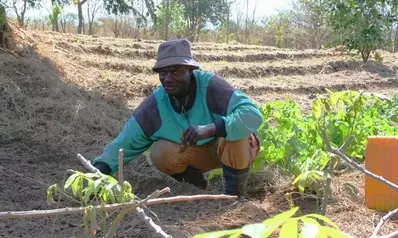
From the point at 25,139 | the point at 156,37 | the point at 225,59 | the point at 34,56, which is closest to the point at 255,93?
the point at 225,59

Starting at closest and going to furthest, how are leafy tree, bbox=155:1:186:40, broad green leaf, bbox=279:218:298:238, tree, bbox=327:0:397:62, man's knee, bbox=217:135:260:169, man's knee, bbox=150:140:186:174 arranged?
broad green leaf, bbox=279:218:298:238 < man's knee, bbox=217:135:260:169 < man's knee, bbox=150:140:186:174 < tree, bbox=327:0:397:62 < leafy tree, bbox=155:1:186:40

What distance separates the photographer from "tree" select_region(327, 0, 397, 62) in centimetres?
1377

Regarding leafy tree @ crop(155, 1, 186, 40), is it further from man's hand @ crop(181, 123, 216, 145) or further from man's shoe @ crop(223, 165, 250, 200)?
man's hand @ crop(181, 123, 216, 145)

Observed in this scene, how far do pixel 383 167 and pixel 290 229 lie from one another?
2.63 m

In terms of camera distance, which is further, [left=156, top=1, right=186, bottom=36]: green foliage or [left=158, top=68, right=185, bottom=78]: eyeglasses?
[left=156, top=1, right=186, bottom=36]: green foliage

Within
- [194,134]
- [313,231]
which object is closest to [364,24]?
[194,134]

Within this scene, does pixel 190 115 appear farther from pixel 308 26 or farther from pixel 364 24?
pixel 308 26

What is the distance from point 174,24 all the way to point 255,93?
45.6 ft

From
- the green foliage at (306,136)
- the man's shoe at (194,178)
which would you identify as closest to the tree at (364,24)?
the green foliage at (306,136)

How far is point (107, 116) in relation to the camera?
20.8ft

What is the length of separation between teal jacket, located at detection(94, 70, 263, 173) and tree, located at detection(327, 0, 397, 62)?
11183mm

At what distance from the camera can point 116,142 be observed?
307 cm

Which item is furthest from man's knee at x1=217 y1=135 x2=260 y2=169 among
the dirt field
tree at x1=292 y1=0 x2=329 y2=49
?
tree at x1=292 y1=0 x2=329 y2=49

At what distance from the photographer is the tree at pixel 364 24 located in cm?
1377
